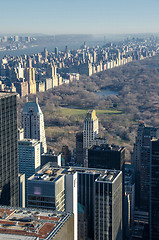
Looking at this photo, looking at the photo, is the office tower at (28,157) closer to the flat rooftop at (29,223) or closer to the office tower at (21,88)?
the flat rooftop at (29,223)

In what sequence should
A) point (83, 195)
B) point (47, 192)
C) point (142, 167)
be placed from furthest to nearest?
point (142, 167) < point (83, 195) < point (47, 192)

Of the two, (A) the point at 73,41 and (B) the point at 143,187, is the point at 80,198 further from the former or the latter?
(A) the point at 73,41

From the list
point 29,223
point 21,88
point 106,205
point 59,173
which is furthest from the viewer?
point 21,88

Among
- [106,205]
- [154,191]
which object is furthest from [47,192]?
[154,191]

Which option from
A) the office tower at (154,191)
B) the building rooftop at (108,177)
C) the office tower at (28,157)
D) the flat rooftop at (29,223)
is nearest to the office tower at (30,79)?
the office tower at (28,157)

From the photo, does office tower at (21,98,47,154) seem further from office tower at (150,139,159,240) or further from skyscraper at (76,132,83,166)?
office tower at (150,139,159,240)

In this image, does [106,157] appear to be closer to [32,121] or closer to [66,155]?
[66,155]
